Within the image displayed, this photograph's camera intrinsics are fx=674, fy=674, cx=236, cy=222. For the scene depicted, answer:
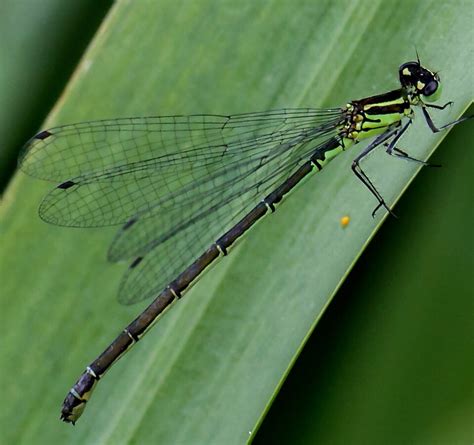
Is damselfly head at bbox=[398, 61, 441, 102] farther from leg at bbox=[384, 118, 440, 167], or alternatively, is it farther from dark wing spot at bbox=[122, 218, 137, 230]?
dark wing spot at bbox=[122, 218, 137, 230]

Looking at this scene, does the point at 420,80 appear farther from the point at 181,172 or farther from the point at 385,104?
the point at 181,172

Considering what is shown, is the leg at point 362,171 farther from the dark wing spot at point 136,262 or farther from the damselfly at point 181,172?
the dark wing spot at point 136,262

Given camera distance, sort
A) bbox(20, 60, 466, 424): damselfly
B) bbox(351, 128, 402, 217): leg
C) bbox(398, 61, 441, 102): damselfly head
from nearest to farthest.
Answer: bbox(351, 128, 402, 217): leg
bbox(398, 61, 441, 102): damselfly head
bbox(20, 60, 466, 424): damselfly

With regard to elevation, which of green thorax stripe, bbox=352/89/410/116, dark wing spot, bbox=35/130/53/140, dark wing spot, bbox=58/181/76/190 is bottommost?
green thorax stripe, bbox=352/89/410/116

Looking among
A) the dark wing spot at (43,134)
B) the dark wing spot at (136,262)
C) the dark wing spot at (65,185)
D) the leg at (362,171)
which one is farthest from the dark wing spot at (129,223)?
the leg at (362,171)

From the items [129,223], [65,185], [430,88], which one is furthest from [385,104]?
[65,185]

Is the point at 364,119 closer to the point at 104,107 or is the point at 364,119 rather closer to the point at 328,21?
the point at 328,21

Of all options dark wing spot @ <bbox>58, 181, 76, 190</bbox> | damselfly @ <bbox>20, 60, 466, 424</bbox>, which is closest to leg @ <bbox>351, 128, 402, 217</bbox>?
damselfly @ <bbox>20, 60, 466, 424</bbox>
